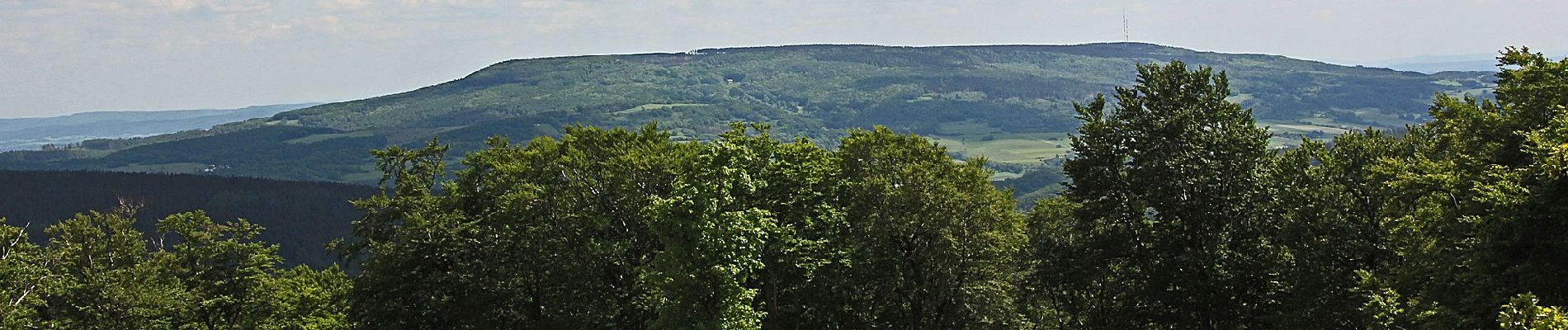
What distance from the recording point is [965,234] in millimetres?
37250

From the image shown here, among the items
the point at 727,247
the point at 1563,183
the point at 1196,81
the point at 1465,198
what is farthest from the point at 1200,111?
the point at 727,247

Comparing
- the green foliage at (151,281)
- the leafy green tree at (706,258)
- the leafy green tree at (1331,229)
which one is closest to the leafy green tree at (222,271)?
the green foliage at (151,281)

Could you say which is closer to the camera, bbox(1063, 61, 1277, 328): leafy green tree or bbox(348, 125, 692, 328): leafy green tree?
bbox(1063, 61, 1277, 328): leafy green tree

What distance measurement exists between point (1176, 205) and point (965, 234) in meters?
6.85

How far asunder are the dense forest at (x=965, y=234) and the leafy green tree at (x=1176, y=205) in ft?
0.25

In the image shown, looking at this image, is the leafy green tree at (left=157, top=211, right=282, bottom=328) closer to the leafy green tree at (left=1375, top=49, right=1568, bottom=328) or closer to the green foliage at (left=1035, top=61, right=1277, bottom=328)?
the green foliage at (left=1035, top=61, right=1277, bottom=328)

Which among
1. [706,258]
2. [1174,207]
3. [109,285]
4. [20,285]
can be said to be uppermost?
[1174,207]

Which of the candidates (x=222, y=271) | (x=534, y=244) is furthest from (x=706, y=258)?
(x=222, y=271)

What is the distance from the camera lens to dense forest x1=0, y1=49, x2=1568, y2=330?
28.7m

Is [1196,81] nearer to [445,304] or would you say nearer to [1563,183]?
[1563,183]

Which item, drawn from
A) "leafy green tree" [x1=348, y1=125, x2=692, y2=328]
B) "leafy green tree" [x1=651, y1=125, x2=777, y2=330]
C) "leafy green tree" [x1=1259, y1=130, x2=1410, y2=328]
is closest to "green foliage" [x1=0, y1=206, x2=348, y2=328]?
"leafy green tree" [x1=348, y1=125, x2=692, y2=328]

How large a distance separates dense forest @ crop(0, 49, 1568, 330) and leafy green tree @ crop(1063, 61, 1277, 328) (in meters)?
0.08

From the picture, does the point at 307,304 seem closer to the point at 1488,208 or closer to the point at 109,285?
the point at 109,285

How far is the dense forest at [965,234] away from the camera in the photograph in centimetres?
2867
